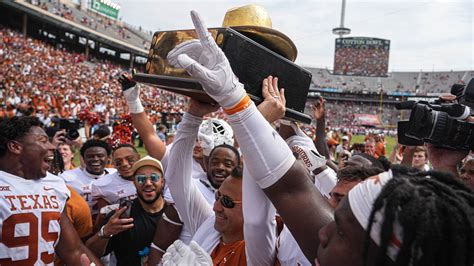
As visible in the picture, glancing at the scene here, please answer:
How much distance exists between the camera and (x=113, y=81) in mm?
30156

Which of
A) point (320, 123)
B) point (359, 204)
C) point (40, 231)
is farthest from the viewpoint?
point (320, 123)

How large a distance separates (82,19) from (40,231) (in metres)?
37.0

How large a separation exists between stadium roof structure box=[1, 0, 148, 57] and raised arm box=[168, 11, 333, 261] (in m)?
30.8

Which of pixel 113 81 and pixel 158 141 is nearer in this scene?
pixel 158 141

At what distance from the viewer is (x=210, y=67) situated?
1386mm

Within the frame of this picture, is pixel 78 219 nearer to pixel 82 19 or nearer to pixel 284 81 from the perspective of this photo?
pixel 284 81

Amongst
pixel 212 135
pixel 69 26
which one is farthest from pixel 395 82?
pixel 212 135

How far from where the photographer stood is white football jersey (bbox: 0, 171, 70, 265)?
243cm

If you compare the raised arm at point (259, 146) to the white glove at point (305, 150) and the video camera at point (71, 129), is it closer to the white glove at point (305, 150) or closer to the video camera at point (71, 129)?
the white glove at point (305, 150)

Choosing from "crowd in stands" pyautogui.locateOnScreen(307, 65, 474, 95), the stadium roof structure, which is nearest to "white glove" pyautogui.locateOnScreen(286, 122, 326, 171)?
the stadium roof structure

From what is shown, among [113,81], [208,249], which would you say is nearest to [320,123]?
[208,249]

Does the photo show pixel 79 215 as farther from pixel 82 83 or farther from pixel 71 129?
pixel 82 83

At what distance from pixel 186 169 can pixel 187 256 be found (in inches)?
29.2

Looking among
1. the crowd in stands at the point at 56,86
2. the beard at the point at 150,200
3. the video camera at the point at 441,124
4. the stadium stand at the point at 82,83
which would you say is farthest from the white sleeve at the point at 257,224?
the crowd in stands at the point at 56,86
